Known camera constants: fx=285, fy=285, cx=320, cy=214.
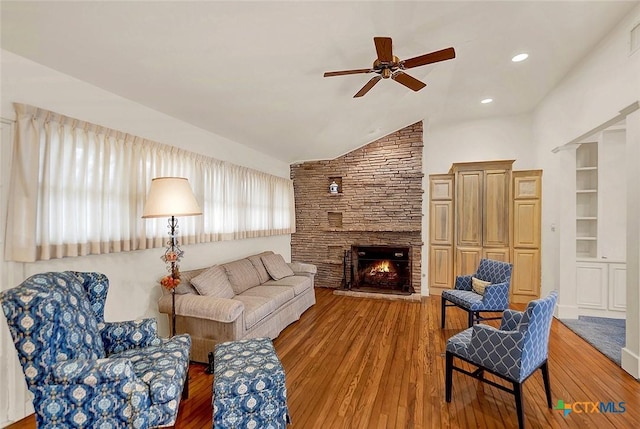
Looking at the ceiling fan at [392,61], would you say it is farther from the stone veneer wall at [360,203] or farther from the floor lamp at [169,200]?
the stone veneer wall at [360,203]

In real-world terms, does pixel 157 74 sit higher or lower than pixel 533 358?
higher

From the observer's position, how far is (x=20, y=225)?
203 cm

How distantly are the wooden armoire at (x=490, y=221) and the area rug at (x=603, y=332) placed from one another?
3.00ft

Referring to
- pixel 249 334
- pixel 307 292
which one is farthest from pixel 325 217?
pixel 249 334

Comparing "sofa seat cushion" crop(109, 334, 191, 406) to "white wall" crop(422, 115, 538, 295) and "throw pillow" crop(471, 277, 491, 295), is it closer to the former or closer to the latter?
"throw pillow" crop(471, 277, 491, 295)

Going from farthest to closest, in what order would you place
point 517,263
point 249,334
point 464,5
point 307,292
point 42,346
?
point 517,263, point 307,292, point 249,334, point 464,5, point 42,346

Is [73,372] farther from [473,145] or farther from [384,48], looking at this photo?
[473,145]

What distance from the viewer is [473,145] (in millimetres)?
5602

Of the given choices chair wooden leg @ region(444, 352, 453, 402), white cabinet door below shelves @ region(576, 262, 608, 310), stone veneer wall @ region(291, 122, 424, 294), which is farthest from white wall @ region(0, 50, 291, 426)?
white cabinet door below shelves @ region(576, 262, 608, 310)

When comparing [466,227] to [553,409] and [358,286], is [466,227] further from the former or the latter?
[553,409]

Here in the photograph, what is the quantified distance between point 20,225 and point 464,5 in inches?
151

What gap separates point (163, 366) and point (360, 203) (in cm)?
459

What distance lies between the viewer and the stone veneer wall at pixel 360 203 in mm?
5516

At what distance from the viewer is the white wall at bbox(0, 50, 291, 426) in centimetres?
204
